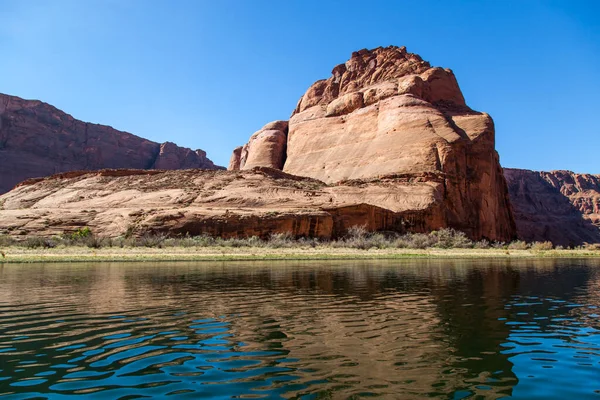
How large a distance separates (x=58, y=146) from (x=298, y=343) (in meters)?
126

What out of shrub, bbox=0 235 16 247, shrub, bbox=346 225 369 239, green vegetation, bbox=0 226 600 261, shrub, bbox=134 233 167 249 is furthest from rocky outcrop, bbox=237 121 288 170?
shrub, bbox=0 235 16 247

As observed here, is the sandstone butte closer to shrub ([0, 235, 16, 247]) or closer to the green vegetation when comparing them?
the green vegetation

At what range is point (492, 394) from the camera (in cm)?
534

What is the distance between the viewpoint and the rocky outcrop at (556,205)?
359ft

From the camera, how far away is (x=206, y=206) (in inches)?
1951

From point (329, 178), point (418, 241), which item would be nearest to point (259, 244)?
point (418, 241)

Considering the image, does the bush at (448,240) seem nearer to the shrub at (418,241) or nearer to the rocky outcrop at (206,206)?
the shrub at (418,241)

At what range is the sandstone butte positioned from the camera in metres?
46.8

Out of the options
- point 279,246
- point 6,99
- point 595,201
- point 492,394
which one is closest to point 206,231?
point 279,246

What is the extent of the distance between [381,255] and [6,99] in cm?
11505

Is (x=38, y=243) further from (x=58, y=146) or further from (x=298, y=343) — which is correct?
(x=58, y=146)

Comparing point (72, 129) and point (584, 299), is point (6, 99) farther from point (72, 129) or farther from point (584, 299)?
point (584, 299)

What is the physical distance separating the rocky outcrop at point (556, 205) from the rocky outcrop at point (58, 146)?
318ft

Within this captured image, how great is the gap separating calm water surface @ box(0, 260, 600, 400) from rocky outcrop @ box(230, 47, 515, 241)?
4213 cm
